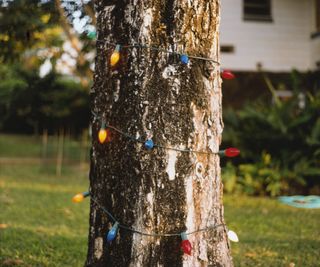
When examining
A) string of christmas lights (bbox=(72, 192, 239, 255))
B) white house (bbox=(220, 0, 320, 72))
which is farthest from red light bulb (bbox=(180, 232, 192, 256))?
white house (bbox=(220, 0, 320, 72))

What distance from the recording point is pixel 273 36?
667 inches

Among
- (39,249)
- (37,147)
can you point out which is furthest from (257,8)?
(39,249)

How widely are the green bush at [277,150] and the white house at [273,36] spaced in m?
6.64

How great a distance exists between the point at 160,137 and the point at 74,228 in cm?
383

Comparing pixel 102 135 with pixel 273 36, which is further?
pixel 273 36

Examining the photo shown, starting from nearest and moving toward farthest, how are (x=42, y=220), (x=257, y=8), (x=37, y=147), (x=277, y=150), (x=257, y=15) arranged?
(x=42, y=220) < (x=277, y=150) < (x=257, y=15) < (x=257, y=8) < (x=37, y=147)

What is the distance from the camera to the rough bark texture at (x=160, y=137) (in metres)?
3.02

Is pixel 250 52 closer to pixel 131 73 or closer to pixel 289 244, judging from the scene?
pixel 289 244

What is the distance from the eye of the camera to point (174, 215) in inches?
119

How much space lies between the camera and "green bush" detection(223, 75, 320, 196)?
31.1 ft

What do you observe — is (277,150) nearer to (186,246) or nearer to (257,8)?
(186,246)

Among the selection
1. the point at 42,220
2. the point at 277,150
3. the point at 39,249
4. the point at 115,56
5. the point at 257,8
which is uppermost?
the point at 257,8

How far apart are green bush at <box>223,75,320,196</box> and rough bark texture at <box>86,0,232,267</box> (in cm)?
634

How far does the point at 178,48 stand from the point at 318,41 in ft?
47.5
